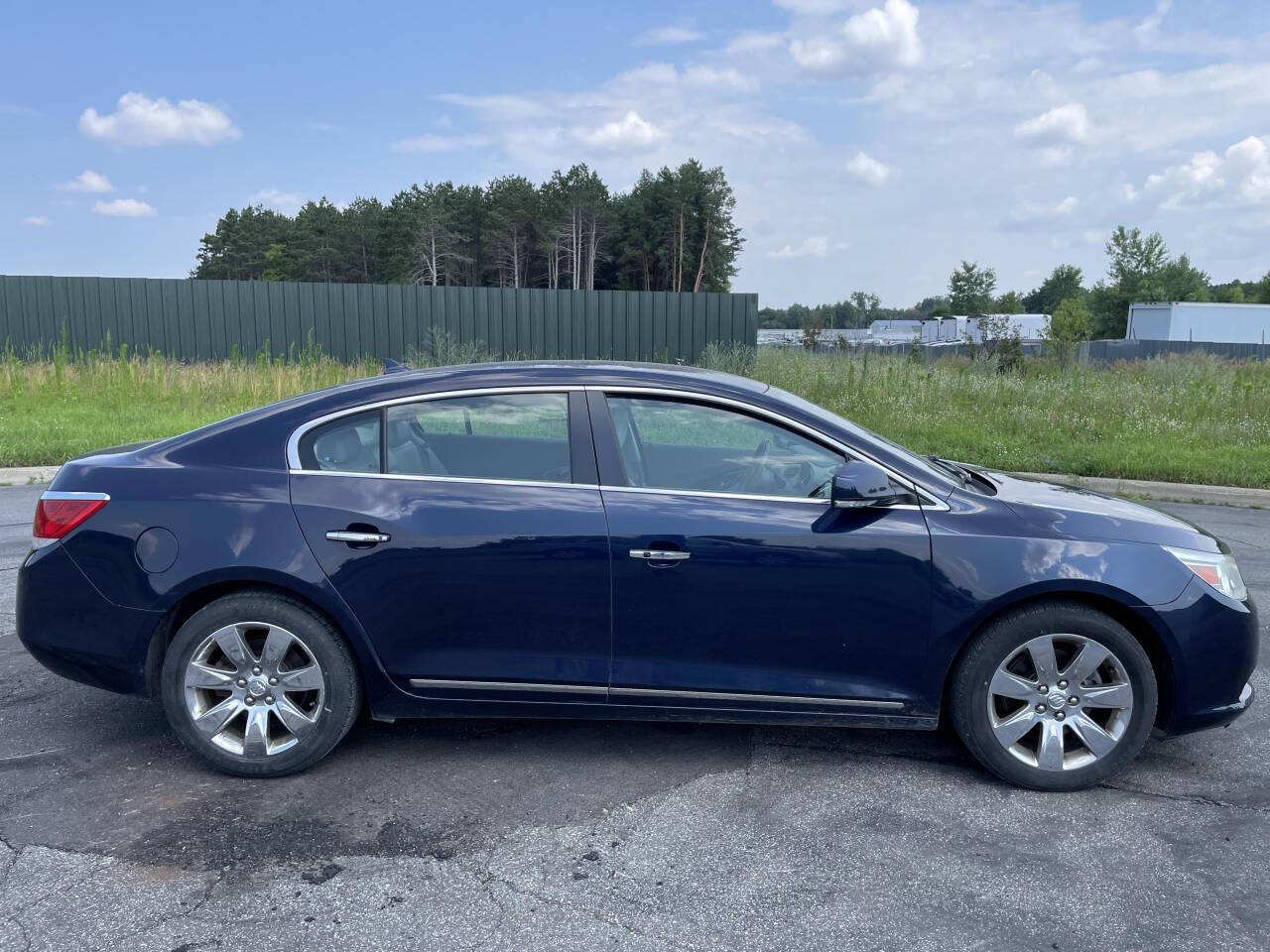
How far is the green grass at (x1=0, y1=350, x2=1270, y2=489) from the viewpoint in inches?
453

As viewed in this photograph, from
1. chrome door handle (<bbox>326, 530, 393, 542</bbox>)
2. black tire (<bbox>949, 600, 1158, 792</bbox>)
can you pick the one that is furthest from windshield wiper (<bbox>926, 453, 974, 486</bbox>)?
chrome door handle (<bbox>326, 530, 393, 542</bbox>)

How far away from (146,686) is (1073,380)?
14.3 meters

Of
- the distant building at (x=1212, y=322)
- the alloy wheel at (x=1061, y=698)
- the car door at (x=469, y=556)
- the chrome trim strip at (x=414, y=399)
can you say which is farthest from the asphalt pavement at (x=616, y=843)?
the distant building at (x=1212, y=322)

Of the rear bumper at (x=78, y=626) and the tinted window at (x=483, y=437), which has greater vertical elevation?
the tinted window at (x=483, y=437)

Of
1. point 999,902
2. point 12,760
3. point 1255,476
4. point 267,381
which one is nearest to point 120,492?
point 12,760

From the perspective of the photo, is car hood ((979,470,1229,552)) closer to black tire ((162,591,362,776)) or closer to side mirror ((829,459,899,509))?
side mirror ((829,459,899,509))

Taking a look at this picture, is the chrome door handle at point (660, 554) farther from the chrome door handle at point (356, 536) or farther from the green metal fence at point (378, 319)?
the green metal fence at point (378, 319)

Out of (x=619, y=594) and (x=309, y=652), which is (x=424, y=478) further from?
(x=619, y=594)

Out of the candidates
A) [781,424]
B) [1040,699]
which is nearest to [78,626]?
[781,424]

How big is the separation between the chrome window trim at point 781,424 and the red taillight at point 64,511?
1963 millimetres

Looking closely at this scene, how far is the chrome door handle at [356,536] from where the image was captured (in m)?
3.62

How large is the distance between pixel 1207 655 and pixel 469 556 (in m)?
2.77

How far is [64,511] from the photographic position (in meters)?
3.76

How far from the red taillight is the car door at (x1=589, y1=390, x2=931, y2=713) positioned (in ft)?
6.46
